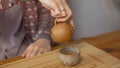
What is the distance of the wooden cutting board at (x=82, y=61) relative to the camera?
101cm

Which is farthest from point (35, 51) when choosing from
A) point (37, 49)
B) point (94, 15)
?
point (94, 15)

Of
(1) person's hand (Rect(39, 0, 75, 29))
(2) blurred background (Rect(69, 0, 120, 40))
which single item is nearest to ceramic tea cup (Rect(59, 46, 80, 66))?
(1) person's hand (Rect(39, 0, 75, 29))

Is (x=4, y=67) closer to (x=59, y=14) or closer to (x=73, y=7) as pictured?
(x=59, y=14)

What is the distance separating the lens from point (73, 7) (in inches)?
74.9

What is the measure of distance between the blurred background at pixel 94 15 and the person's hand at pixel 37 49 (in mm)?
698

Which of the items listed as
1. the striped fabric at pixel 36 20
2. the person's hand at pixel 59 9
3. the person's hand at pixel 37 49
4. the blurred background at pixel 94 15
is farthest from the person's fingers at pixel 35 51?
the blurred background at pixel 94 15

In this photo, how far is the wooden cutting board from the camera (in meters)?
1.01

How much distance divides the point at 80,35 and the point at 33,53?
0.91m

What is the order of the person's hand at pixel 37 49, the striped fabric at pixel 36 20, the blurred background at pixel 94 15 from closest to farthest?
the person's hand at pixel 37 49 → the striped fabric at pixel 36 20 → the blurred background at pixel 94 15

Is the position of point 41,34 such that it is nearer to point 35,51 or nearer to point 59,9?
point 35,51

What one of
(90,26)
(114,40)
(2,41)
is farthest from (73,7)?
(2,41)

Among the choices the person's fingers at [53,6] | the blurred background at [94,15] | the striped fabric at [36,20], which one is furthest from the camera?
the blurred background at [94,15]

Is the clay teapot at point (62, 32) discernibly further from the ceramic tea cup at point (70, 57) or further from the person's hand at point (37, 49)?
the person's hand at point (37, 49)

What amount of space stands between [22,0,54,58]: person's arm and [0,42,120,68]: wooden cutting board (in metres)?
0.09
